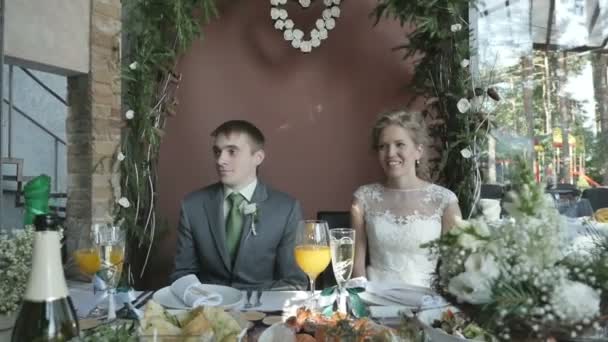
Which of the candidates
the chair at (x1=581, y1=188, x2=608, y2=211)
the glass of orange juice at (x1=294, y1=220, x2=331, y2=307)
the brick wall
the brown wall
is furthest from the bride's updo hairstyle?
the chair at (x1=581, y1=188, x2=608, y2=211)

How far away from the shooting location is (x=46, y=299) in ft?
2.65

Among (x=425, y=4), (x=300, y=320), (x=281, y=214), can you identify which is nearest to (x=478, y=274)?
(x=300, y=320)

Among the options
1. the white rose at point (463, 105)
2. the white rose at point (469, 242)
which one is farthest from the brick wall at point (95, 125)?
the white rose at point (469, 242)

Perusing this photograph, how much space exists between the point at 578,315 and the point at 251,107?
9.12 ft

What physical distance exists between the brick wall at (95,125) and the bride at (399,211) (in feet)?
4.90

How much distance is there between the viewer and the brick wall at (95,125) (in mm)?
2650

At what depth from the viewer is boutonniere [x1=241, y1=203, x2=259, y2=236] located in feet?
Result: 6.72

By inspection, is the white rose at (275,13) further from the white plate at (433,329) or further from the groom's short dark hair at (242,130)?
the white plate at (433,329)

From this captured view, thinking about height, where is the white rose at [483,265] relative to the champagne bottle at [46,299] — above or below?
above

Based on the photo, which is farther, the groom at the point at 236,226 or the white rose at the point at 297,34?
the white rose at the point at 297,34

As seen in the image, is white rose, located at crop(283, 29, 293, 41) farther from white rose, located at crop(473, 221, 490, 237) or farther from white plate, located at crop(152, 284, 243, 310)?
white rose, located at crop(473, 221, 490, 237)

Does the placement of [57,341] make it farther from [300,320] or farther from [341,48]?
[341,48]

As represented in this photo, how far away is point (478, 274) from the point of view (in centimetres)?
58

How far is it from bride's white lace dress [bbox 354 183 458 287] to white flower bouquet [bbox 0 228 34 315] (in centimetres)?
147
